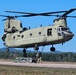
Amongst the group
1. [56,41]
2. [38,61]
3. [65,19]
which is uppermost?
[65,19]

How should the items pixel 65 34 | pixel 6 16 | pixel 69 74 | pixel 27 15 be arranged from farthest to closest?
pixel 6 16 → pixel 65 34 → pixel 27 15 → pixel 69 74

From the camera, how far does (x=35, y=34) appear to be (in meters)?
51.0

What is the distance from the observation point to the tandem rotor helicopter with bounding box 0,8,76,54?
47.8 meters

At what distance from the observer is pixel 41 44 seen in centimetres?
5166

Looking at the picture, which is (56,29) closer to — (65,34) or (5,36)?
(65,34)

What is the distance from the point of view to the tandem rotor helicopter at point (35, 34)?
1882 inches

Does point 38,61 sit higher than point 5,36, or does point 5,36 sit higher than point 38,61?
point 5,36

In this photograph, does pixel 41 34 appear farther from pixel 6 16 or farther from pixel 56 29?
pixel 6 16

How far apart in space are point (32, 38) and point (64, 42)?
5.63 metres

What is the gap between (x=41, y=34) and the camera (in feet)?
165

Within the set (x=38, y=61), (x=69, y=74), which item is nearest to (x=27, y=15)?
(x=38, y=61)

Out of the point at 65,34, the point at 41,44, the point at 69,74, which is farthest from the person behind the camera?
the point at 41,44

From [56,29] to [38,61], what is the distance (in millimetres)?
7077

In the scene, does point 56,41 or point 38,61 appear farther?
point 38,61
